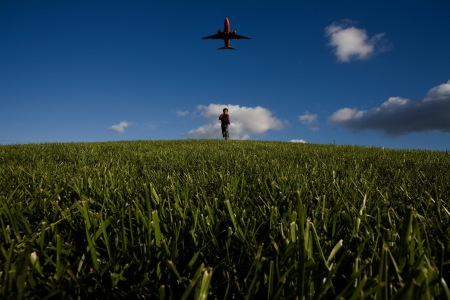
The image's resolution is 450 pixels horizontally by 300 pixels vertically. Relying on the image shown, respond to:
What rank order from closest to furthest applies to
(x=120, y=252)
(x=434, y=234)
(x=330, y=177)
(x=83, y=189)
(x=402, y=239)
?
(x=402, y=239) → (x=120, y=252) → (x=434, y=234) → (x=83, y=189) → (x=330, y=177)

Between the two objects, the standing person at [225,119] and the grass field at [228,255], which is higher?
the standing person at [225,119]

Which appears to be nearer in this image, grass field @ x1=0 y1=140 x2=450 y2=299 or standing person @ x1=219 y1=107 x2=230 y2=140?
grass field @ x1=0 y1=140 x2=450 y2=299

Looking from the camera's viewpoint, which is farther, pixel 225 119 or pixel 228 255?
pixel 225 119

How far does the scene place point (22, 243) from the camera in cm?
113

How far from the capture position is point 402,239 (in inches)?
27.7

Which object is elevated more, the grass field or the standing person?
the standing person

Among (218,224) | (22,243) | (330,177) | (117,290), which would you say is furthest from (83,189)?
(330,177)

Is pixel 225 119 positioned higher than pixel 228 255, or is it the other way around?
pixel 225 119

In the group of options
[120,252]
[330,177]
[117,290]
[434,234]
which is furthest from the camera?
[330,177]

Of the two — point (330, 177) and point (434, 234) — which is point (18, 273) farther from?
point (330, 177)

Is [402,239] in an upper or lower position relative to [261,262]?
upper

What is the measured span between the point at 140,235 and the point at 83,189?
1023mm

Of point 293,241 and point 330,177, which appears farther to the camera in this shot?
point 330,177

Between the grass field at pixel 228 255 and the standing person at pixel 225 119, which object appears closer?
the grass field at pixel 228 255
